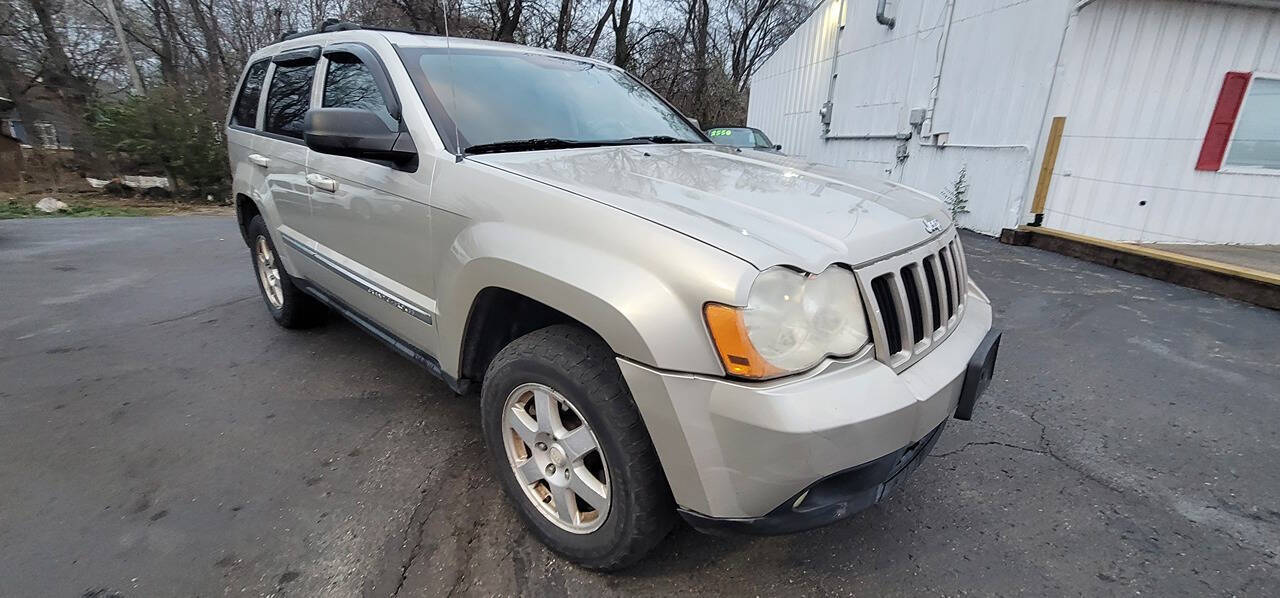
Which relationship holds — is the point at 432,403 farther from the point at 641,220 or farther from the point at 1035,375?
the point at 1035,375

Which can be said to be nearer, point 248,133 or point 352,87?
point 352,87

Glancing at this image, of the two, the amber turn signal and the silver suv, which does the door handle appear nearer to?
the silver suv

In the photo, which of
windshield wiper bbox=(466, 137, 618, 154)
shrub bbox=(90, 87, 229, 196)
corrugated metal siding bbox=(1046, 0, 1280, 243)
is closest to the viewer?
windshield wiper bbox=(466, 137, 618, 154)

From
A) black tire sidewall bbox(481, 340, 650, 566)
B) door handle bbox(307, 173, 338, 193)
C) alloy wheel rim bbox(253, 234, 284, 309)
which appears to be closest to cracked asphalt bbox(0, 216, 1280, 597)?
black tire sidewall bbox(481, 340, 650, 566)

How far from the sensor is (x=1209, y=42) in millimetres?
6859

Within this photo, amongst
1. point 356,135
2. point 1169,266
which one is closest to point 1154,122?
point 1169,266

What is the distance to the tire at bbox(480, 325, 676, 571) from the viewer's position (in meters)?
1.61

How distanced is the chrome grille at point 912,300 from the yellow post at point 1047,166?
658 cm

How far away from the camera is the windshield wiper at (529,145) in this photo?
7.29 feet

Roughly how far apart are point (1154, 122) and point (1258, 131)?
1.23 m

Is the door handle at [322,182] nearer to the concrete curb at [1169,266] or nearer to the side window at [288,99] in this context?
the side window at [288,99]

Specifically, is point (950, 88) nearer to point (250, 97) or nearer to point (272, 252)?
point (250, 97)

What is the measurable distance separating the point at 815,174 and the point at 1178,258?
5.52 metres

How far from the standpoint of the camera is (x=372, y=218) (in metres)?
2.46
